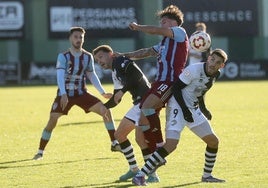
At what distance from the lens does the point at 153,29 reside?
9.39 m

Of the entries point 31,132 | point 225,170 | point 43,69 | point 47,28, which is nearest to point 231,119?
point 31,132

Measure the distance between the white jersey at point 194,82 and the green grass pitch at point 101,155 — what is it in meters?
1.03

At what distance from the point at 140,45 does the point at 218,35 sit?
436 centimetres

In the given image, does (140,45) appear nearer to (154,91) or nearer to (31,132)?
(31,132)

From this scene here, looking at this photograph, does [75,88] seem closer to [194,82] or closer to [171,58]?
[171,58]

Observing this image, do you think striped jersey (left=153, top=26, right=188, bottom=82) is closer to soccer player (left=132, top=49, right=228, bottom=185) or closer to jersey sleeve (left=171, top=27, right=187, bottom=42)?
jersey sleeve (left=171, top=27, right=187, bottom=42)

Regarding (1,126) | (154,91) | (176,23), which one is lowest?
(1,126)

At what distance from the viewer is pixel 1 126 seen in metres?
18.6

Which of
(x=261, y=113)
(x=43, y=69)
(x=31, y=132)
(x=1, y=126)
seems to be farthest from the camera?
(x=43, y=69)

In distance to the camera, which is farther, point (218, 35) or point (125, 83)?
point (218, 35)

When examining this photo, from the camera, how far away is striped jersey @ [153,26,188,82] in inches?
391

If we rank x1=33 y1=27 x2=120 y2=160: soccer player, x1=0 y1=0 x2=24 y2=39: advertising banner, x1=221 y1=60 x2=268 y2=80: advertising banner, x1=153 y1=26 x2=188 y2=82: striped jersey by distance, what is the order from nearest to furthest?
x1=153 y1=26 x2=188 y2=82: striped jersey
x1=33 y1=27 x2=120 y2=160: soccer player
x1=221 y1=60 x2=268 y2=80: advertising banner
x1=0 y1=0 x2=24 y2=39: advertising banner

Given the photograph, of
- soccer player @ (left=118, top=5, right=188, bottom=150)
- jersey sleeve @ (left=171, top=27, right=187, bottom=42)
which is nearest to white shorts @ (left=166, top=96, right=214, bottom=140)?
soccer player @ (left=118, top=5, right=188, bottom=150)

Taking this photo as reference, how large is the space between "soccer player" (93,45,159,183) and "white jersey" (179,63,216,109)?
719mm
